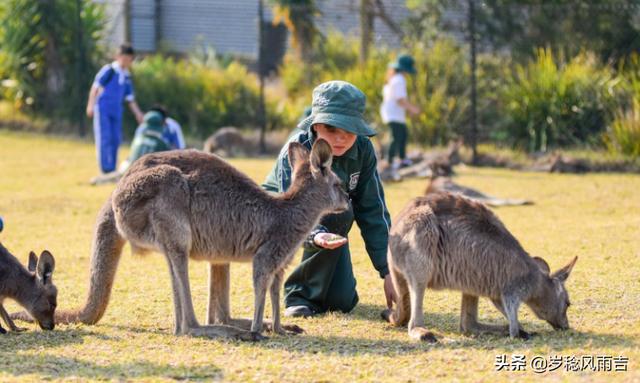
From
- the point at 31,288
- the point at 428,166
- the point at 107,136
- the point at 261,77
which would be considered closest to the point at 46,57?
the point at 261,77

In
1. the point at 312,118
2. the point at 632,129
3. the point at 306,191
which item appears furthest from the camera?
the point at 632,129

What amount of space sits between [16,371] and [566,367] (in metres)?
2.25

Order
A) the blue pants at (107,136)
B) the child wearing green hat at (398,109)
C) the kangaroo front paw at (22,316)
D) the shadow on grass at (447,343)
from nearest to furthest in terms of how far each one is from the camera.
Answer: the shadow on grass at (447,343)
the kangaroo front paw at (22,316)
the blue pants at (107,136)
the child wearing green hat at (398,109)

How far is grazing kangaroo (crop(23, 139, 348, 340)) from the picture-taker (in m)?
4.78

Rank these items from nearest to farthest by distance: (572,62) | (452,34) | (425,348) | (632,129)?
1. (425,348)
2. (632,129)
3. (572,62)
4. (452,34)

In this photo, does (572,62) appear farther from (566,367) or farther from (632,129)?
(566,367)

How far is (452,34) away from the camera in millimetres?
17797

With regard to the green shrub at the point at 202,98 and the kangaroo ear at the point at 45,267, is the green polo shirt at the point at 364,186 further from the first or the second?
the green shrub at the point at 202,98

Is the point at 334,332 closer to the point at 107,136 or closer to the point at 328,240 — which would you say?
the point at 328,240

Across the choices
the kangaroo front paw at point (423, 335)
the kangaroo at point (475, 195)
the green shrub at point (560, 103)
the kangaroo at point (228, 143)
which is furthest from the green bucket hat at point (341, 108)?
the kangaroo at point (228, 143)

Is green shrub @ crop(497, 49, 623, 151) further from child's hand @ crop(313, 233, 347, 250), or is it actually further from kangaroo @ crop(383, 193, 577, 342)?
child's hand @ crop(313, 233, 347, 250)

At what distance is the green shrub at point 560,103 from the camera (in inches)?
549

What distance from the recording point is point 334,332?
5117 mm

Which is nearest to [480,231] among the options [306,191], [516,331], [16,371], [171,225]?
[516,331]
